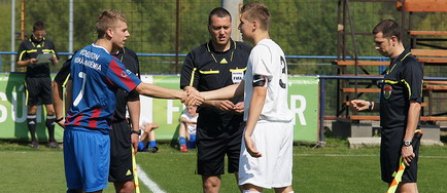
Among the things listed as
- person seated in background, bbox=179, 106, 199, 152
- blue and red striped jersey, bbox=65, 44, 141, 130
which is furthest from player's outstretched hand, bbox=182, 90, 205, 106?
person seated in background, bbox=179, 106, 199, 152

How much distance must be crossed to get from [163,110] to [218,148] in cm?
774

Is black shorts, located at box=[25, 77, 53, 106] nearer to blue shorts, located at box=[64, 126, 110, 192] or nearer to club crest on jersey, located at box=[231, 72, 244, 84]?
club crest on jersey, located at box=[231, 72, 244, 84]

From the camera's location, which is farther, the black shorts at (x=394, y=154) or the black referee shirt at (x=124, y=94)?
the black referee shirt at (x=124, y=94)

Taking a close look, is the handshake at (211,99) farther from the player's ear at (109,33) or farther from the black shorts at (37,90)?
the black shorts at (37,90)

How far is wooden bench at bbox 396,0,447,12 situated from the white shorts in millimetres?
12463

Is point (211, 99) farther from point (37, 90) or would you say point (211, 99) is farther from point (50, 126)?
point (37, 90)

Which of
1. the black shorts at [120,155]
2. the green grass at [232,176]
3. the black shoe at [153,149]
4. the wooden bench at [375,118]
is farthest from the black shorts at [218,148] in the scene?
the wooden bench at [375,118]

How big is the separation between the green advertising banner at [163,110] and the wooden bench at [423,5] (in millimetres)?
3538

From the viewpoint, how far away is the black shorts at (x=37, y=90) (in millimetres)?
18016

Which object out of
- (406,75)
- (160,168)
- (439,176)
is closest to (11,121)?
(160,168)

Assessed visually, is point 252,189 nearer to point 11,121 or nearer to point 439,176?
point 439,176

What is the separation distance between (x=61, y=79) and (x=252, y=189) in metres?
2.28

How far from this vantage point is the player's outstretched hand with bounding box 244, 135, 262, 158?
852 cm

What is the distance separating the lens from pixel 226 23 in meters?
10.3
